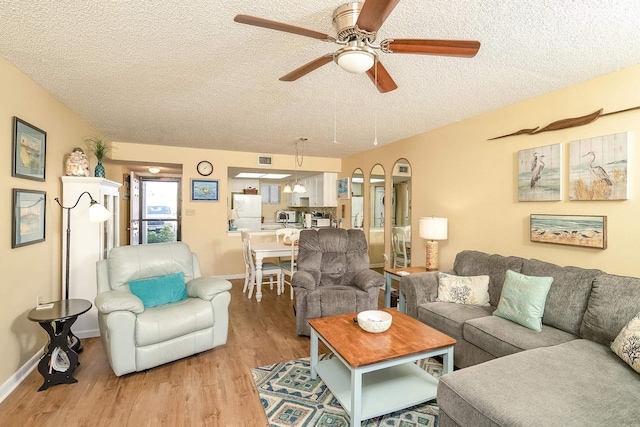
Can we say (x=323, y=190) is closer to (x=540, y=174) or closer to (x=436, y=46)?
(x=540, y=174)

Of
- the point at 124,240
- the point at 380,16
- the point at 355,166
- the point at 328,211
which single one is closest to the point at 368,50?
the point at 380,16

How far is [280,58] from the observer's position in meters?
2.14

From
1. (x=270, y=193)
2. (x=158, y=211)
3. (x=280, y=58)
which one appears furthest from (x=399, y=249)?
(x=158, y=211)

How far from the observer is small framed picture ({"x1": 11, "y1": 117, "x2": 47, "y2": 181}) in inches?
90.9

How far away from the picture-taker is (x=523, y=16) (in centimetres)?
165

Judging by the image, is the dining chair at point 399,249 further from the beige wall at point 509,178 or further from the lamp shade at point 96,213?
the lamp shade at point 96,213

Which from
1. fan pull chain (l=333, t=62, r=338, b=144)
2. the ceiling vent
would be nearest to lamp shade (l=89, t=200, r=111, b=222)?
fan pull chain (l=333, t=62, r=338, b=144)

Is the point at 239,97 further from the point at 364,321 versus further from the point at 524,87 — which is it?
the point at 524,87

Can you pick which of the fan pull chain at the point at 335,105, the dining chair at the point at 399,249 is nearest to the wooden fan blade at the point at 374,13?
the fan pull chain at the point at 335,105

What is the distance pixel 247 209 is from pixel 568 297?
5.83 metres

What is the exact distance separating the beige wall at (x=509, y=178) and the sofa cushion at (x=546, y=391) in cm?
101

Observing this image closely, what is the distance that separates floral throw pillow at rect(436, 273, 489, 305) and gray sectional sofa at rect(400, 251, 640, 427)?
6cm

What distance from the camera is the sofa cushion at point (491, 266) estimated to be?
2.73 meters

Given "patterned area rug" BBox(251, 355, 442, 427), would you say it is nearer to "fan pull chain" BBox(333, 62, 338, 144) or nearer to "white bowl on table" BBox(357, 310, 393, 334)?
"white bowl on table" BBox(357, 310, 393, 334)
